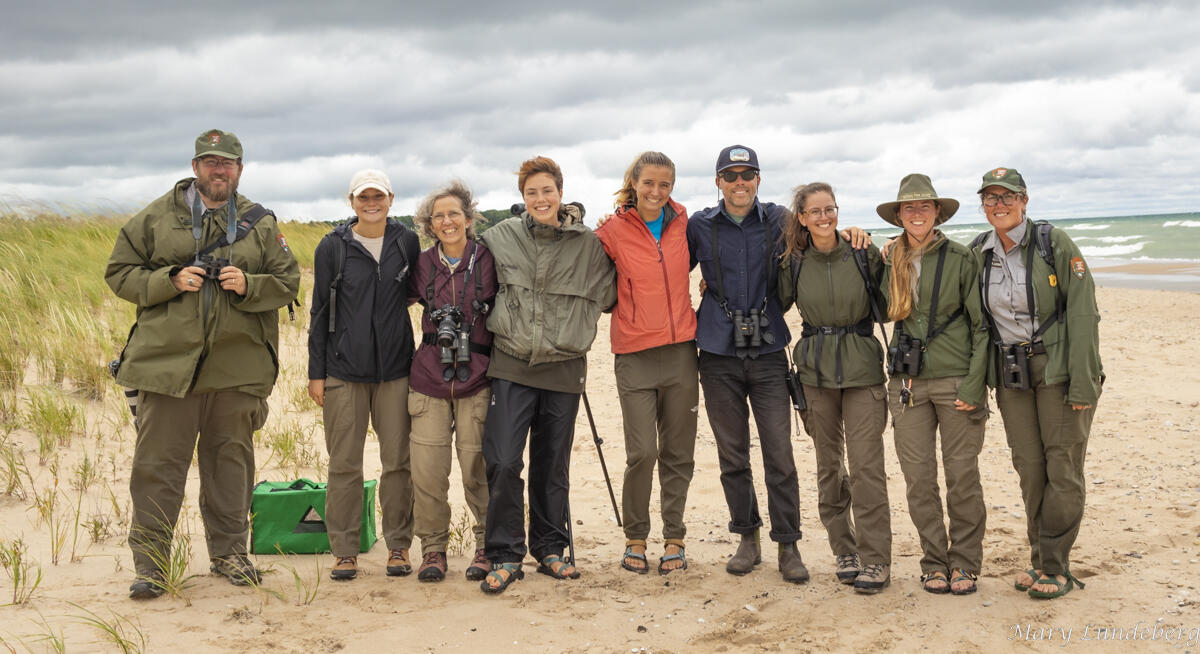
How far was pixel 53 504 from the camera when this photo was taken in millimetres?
5469

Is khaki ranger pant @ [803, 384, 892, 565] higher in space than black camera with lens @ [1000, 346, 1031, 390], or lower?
lower

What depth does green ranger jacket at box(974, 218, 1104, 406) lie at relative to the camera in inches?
161

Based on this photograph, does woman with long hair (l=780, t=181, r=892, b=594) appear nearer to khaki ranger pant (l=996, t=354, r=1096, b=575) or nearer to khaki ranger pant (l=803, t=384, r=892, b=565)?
khaki ranger pant (l=803, t=384, r=892, b=565)

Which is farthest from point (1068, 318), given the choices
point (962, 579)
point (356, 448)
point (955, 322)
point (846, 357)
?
point (356, 448)

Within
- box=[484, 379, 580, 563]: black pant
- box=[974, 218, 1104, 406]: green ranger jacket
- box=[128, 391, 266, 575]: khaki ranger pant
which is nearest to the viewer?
box=[974, 218, 1104, 406]: green ranger jacket

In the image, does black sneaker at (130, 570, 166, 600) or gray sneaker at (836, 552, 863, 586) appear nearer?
black sneaker at (130, 570, 166, 600)

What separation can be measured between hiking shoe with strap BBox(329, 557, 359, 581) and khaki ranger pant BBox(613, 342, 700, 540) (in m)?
1.46

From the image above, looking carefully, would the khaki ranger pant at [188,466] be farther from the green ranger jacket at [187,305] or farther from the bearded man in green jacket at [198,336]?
the green ranger jacket at [187,305]

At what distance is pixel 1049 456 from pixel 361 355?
346 centimetres

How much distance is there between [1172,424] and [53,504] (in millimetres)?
8561

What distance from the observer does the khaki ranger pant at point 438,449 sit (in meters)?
4.63

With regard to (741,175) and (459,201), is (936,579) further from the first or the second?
(459,201)

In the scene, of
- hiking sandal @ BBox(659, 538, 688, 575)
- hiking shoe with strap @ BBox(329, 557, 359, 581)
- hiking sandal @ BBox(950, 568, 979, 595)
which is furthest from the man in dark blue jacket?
hiking shoe with strap @ BBox(329, 557, 359, 581)

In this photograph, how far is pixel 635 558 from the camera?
4902 mm
